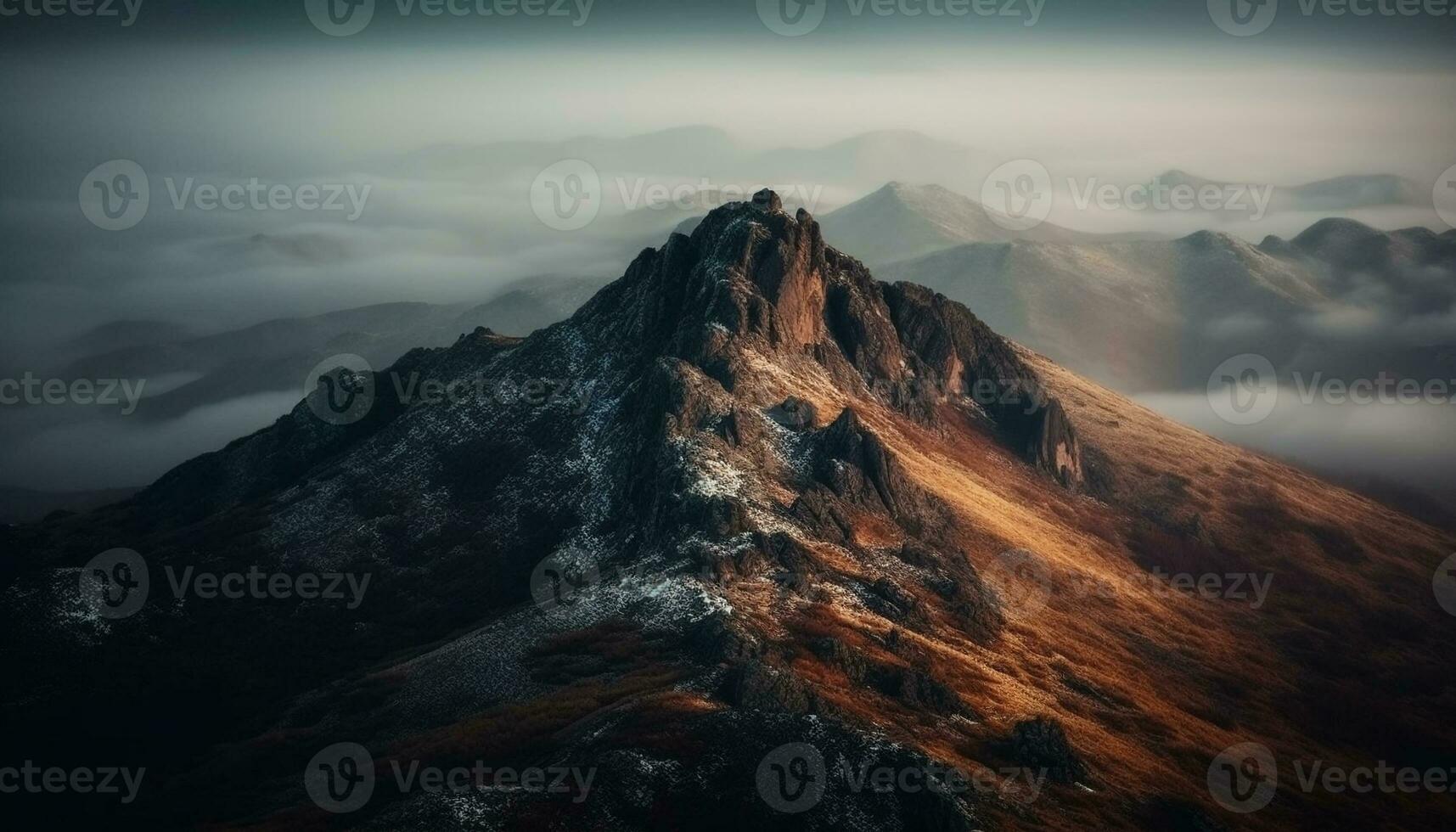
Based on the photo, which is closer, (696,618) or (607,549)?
(696,618)

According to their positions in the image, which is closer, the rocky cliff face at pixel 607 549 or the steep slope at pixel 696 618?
the steep slope at pixel 696 618

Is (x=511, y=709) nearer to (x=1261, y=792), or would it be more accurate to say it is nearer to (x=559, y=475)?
(x=559, y=475)

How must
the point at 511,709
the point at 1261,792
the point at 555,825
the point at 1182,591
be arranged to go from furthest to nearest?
1. the point at 1182,591
2. the point at 1261,792
3. the point at 511,709
4. the point at 555,825

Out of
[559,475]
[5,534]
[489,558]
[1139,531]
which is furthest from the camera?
[1139,531]

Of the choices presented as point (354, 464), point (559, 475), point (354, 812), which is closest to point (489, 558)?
point (559, 475)

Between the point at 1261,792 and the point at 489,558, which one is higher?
the point at 489,558

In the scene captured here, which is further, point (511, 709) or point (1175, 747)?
point (1175, 747)

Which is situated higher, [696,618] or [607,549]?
[607,549]

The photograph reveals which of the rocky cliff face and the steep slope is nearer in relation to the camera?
the steep slope
